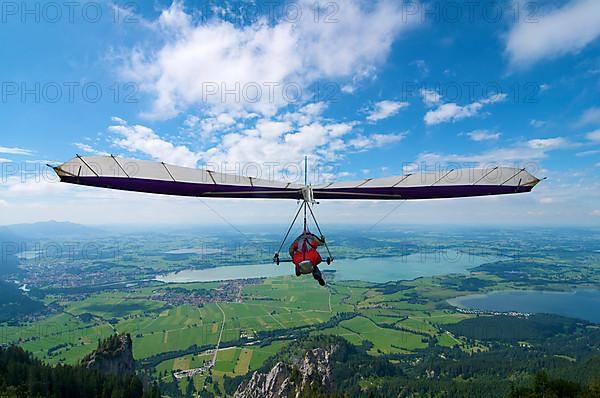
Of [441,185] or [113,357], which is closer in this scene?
[441,185]

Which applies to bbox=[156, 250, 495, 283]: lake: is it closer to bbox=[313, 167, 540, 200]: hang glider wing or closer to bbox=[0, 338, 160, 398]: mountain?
bbox=[0, 338, 160, 398]: mountain

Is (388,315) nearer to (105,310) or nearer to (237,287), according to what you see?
(237,287)

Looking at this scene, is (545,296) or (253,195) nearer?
(253,195)

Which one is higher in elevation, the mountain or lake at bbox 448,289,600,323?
the mountain

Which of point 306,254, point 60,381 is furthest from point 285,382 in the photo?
point 306,254

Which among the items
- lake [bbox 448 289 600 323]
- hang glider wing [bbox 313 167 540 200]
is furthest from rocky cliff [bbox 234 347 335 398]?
lake [bbox 448 289 600 323]

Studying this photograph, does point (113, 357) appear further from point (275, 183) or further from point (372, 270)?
point (372, 270)

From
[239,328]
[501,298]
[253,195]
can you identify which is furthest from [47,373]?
[501,298]
